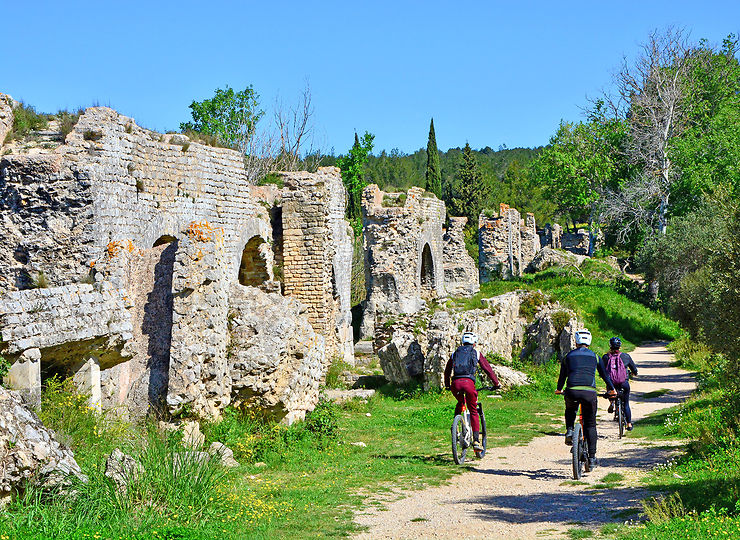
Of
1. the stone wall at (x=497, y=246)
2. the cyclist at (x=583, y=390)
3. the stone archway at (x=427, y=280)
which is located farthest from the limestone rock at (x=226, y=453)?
the stone wall at (x=497, y=246)

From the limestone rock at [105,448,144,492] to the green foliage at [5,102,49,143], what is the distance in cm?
867

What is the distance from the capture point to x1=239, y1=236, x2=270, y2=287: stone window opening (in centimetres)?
1969

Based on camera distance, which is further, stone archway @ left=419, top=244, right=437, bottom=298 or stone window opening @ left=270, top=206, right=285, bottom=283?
stone archway @ left=419, top=244, right=437, bottom=298

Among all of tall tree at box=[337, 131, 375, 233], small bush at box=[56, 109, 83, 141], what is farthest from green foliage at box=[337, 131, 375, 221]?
small bush at box=[56, 109, 83, 141]

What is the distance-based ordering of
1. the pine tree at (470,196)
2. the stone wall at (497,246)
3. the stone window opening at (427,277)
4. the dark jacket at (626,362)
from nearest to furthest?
the dark jacket at (626,362), the stone window opening at (427,277), the stone wall at (497,246), the pine tree at (470,196)

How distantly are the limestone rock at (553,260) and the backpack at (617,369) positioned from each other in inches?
1126

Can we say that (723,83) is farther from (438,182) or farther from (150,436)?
(150,436)

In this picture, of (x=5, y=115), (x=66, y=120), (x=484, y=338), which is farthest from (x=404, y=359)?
(x=5, y=115)

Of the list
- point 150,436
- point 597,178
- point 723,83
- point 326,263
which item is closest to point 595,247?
point 597,178

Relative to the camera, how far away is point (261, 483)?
30.3 ft

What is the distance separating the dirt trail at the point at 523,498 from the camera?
761 centimetres

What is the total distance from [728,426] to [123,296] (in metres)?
8.05

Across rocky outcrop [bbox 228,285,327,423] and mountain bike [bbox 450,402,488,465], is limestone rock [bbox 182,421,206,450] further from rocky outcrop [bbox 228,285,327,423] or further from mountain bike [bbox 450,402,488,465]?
mountain bike [bbox 450,402,488,465]

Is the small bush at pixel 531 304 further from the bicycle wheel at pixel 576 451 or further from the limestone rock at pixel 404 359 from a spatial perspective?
the bicycle wheel at pixel 576 451
